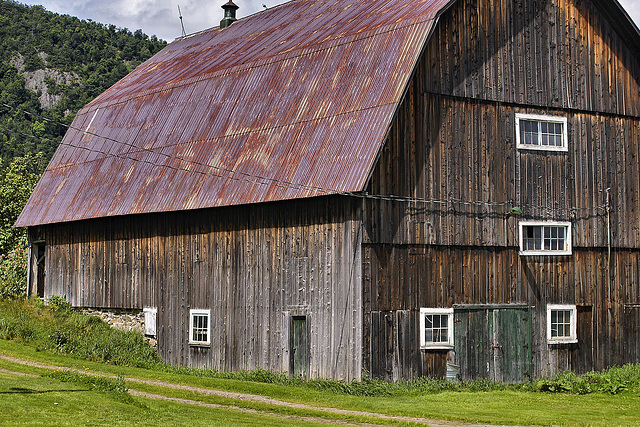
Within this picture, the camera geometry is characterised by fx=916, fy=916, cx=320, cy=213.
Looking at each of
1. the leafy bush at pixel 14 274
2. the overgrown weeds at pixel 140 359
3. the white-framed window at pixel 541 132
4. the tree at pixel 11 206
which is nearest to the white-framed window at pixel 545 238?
the white-framed window at pixel 541 132

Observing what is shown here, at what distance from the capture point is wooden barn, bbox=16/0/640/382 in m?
22.9

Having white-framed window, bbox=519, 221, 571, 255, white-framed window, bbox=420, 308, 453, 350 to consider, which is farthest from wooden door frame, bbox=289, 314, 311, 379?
white-framed window, bbox=519, 221, 571, 255

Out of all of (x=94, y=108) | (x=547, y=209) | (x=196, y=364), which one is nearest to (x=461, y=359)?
(x=547, y=209)

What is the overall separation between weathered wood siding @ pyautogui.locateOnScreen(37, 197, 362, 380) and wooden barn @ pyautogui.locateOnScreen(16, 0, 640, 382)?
63 millimetres

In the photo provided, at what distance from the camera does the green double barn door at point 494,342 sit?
2345 centimetres

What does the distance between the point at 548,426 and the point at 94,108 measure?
24.6 meters

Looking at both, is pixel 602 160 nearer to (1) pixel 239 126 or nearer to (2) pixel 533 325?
(2) pixel 533 325

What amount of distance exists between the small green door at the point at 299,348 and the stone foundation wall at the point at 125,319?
21.2ft

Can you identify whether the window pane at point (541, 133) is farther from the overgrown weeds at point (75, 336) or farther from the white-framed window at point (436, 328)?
the overgrown weeds at point (75, 336)

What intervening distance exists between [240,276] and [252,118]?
469 centimetres

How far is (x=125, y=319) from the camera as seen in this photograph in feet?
99.8

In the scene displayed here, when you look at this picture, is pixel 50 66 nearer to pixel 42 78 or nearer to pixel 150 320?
pixel 42 78

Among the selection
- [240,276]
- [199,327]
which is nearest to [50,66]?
[199,327]

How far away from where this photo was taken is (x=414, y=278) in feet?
75.7
